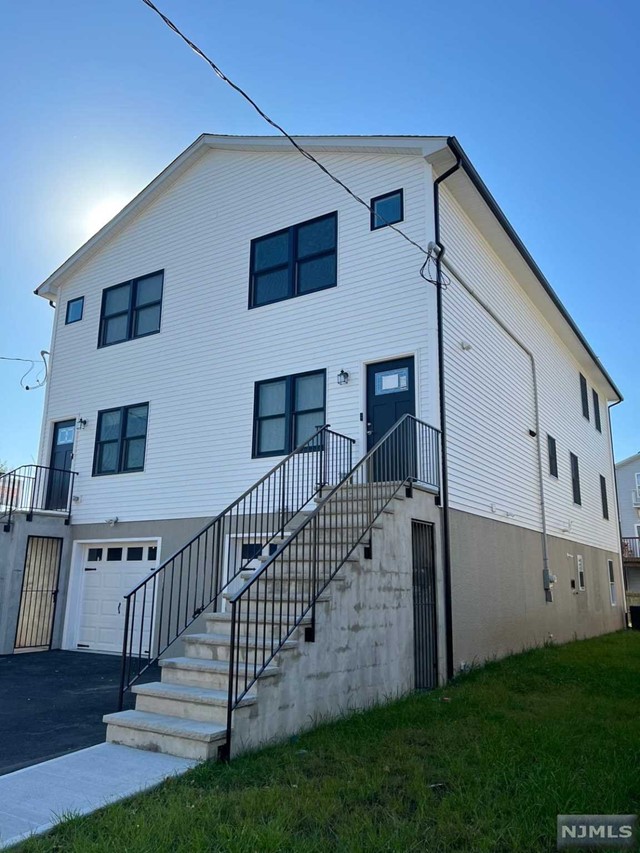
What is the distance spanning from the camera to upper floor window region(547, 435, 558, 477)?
14234mm

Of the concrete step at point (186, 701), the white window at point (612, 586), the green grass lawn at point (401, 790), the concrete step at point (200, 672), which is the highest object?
the white window at point (612, 586)

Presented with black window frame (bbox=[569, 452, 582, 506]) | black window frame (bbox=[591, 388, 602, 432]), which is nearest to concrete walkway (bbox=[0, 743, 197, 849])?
black window frame (bbox=[569, 452, 582, 506])

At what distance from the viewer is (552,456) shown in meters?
14.4

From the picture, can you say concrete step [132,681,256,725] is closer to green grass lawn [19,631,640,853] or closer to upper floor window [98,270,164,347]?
green grass lawn [19,631,640,853]

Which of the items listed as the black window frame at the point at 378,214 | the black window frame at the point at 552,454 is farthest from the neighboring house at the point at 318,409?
the black window frame at the point at 552,454

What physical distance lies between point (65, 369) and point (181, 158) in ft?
16.9

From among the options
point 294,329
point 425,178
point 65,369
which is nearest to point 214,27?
point 425,178

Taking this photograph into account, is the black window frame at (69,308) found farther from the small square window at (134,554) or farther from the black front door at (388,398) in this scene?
the black front door at (388,398)

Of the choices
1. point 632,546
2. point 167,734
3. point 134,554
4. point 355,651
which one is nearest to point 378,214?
point 355,651

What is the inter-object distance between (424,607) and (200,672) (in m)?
3.35

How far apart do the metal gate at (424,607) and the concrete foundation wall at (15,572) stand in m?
7.74

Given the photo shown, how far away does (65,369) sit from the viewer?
14102 millimetres

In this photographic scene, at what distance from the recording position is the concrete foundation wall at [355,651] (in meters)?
5.34

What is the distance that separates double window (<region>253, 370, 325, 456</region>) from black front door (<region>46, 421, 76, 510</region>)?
16.4 feet
